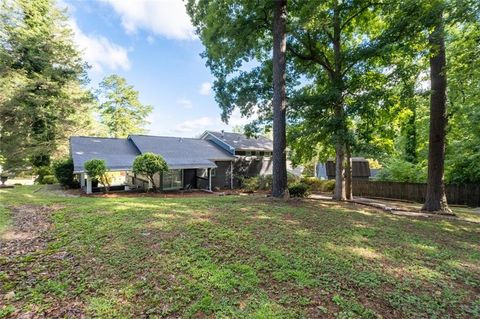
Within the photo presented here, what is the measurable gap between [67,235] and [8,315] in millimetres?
2624

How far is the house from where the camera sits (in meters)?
16.3

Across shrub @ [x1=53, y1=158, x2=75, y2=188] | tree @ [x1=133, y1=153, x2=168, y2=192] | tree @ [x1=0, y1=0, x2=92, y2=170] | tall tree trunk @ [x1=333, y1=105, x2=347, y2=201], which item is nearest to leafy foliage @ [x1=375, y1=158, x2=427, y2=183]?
tall tree trunk @ [x1=333, y1=105, x2=347, y2=201]

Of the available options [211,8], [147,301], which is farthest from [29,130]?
[147,301]

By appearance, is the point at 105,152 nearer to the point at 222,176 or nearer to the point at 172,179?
the point at 172,179

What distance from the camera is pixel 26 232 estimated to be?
555 cm

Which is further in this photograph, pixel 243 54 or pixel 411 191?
pixel 411 191

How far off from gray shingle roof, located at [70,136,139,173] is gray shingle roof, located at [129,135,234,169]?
877 mm

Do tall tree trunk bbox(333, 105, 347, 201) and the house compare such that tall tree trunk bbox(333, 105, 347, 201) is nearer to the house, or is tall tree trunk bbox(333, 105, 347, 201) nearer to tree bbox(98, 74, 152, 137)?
the house

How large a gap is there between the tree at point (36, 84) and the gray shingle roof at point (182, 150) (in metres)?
7.98

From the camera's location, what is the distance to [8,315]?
9.39ft

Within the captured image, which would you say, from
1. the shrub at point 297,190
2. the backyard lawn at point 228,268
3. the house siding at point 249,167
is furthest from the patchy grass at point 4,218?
the house siding at point 249,167

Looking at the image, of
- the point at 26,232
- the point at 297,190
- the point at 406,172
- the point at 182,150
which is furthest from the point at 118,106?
the point at 406,172

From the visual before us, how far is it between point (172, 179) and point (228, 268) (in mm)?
15139

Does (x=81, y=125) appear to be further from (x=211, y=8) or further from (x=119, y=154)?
(x=211, y=8)
